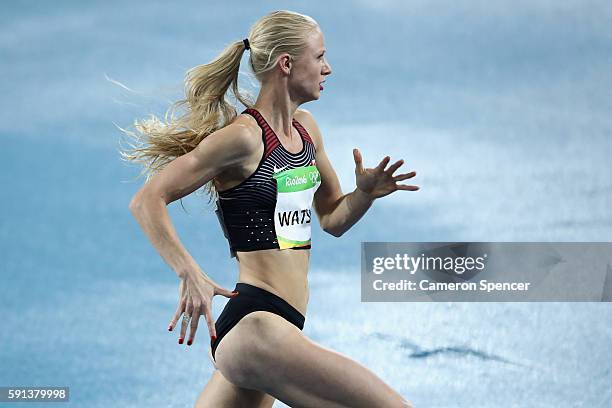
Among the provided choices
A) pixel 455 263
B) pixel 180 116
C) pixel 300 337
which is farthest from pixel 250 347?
pixel 455 263

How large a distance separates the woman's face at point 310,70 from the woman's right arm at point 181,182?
0.33 metres

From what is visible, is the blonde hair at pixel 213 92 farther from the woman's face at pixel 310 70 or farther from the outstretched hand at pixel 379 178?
the outstretched hand at pixel 379 178

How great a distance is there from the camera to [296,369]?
11.5ft

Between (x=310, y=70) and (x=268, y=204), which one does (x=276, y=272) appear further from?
(x=310, y=70)

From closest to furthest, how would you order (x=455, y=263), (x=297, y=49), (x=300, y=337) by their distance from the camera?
(x=300, y=337), (x=297, y=49), (x=455, y=263)

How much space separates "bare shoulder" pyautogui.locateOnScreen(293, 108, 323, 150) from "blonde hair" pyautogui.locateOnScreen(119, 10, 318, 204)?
0.30 metres

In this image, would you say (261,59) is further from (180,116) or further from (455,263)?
(455,263)

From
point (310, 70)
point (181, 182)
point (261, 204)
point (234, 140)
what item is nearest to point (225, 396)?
point (261, 204)

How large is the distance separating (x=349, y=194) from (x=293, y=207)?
0.39 m

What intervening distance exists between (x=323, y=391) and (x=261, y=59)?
1.33m

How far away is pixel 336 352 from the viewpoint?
11.7 ft

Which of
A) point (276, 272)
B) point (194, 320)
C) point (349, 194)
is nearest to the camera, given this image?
point (194, 320)

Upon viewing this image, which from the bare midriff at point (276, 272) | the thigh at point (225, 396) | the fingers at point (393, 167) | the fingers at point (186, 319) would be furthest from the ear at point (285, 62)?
the thigh at point (225, 396)

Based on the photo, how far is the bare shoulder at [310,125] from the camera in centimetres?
419
